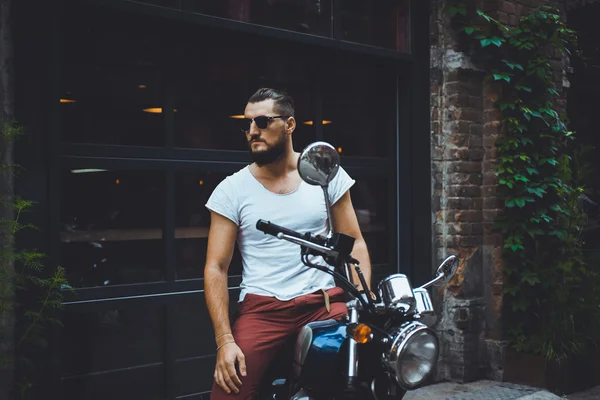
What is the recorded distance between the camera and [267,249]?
3107 mm

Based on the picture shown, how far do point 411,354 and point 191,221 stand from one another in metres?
2.91

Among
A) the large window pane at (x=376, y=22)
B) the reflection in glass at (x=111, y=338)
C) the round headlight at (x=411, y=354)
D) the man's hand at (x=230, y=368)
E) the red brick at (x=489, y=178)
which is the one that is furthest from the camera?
the red brick at (x=489, y=178)

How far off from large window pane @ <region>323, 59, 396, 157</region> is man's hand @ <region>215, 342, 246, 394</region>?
329cm

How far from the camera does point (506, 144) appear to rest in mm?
6297

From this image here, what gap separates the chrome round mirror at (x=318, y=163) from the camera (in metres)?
2.47

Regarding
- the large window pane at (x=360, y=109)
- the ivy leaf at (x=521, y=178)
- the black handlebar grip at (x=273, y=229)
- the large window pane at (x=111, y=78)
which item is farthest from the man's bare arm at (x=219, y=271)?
the ivy leaf at (x=521, y=178)

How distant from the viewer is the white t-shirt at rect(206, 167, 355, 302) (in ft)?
10.1

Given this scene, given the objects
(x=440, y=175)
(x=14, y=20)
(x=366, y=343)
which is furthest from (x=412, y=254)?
(x=366, y=343)

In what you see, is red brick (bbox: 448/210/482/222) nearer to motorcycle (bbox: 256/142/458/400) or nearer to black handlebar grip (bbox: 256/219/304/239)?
motorcycle (bbox: 256/142/458/400)

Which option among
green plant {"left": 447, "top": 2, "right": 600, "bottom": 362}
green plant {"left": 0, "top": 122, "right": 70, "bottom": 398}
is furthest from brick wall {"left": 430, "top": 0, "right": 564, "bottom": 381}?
green plant {"left": 0, "top": 122, "right": 70, "bottom": 398}

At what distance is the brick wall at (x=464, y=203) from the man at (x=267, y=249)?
3.32 meters

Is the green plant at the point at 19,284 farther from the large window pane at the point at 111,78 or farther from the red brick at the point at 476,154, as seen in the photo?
the red brick at the point at 476,154

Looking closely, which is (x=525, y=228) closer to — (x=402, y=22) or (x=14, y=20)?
(x=402, y=22)

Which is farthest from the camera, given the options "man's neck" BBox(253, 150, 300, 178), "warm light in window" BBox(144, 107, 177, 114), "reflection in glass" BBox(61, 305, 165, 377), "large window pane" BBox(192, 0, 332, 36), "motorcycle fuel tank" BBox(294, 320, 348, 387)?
"large window pane" BBox(192, 0, 332, 36)
